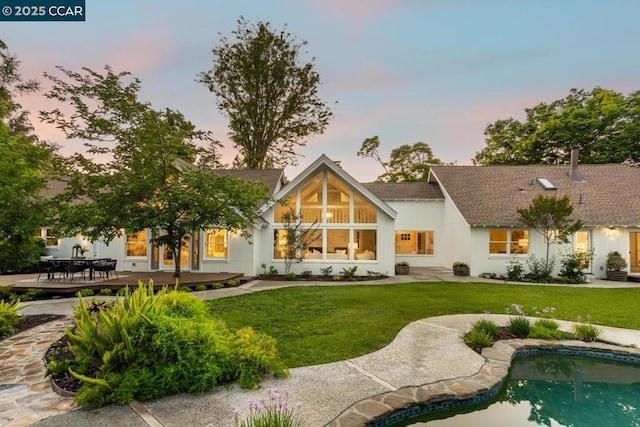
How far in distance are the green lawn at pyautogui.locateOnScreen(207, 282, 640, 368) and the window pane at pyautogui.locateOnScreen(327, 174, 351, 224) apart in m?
3.71

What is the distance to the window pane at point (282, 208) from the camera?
563 inches

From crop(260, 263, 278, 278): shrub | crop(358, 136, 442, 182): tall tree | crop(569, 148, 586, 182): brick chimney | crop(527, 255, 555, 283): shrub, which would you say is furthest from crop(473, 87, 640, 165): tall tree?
crop(260, 263, 278, 278): shrub

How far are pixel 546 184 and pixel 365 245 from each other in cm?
1128

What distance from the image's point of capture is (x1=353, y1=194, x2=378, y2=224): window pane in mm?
14281

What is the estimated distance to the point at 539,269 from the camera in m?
14.0

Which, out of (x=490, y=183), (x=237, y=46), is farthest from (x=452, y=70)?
(x=237, y=46)

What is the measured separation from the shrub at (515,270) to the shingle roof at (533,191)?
189 cm

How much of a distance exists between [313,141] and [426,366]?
2435cm

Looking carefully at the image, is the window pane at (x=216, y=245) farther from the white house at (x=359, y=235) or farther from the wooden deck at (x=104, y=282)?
the wooden deck at (x=104, y=282)

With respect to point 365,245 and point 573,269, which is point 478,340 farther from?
point 573,269

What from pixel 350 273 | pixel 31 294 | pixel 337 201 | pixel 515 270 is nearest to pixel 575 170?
pixel 515 270

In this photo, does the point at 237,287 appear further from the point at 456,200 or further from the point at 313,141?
the point at 313,141

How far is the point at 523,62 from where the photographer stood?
15.5 meters

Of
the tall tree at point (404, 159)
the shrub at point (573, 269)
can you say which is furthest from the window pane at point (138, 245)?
the tall tree at point (404, 159)
